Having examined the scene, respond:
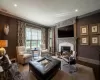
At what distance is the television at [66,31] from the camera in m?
5.52

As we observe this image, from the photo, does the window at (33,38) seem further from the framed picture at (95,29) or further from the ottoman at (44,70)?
the framed picture at (95,29)

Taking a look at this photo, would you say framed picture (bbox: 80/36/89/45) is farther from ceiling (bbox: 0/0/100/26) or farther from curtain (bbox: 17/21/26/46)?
curtain (bbox: 17/21/26/46)

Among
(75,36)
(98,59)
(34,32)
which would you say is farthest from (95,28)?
(34,32)

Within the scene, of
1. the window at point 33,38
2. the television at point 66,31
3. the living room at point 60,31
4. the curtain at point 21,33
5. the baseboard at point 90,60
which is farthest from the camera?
the window at point 33,38

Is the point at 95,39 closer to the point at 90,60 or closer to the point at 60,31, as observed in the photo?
the point at 90,60

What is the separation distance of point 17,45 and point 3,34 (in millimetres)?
1177

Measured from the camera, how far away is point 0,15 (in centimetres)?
431

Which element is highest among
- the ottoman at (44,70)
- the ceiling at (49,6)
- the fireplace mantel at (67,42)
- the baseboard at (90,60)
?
the ceiling at (49,6)

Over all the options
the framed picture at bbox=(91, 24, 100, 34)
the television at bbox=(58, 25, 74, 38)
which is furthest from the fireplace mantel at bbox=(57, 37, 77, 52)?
the framed picture at bbox=(91, 24, 100, 34)

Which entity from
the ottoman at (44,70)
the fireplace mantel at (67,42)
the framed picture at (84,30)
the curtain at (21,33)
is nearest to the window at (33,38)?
the curtain at (21,33)

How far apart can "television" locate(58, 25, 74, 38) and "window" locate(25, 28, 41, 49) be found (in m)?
2.13

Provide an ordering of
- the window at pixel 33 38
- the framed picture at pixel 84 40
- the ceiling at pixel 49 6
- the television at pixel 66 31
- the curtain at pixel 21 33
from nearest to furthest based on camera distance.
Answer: the ceiling at pixel 49 6, the framed picture at pixel 84 40, the curtain at pixel 21 33, the television at pixel 66 31, the window at pixel 33 38

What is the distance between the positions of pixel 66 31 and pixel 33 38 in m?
3.06

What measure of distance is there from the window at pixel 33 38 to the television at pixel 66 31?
2127mm
